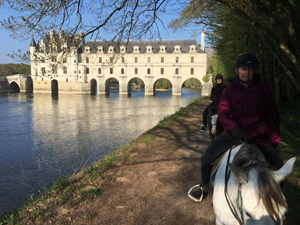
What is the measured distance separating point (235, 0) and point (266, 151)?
3470 mm

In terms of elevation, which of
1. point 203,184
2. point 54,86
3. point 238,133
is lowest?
point 203,184

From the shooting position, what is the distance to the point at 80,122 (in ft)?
64.3

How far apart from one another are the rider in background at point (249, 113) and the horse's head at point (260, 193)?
80 centimetres

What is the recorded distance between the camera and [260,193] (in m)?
1.85

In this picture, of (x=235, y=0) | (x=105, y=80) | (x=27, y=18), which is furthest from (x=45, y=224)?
(x=105, y=80)

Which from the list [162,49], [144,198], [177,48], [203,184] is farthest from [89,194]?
[162,49]

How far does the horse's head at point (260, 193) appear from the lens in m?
1.81

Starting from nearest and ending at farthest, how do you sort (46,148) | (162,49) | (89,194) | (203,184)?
(203,184) → (89,194) → (46,148) → (162,49)

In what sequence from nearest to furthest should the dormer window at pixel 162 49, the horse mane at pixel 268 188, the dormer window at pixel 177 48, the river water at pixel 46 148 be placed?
the horse mane at pixel 268 188, the river water at pixel 46 148, the dormer window at pixel 177 48, the dormer window at pixel 162 49

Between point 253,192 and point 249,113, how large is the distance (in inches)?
47.8

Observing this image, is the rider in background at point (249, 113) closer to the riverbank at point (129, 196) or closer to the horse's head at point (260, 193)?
the horse's head at point (260, 193)

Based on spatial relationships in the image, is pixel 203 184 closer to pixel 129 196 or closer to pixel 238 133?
pixel 238 133

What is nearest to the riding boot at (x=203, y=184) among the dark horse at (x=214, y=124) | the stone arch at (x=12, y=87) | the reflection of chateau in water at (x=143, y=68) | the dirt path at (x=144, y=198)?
the dirt path at (x=144, y=198)

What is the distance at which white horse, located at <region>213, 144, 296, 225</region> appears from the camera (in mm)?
1817
